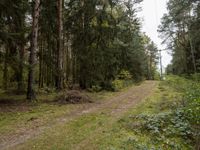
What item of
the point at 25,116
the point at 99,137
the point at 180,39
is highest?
the point at 180,39

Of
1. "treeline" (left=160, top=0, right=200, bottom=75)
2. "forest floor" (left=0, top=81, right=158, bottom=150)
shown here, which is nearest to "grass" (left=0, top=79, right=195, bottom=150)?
"forest floor" (left=0, top=81, right=158, bottom=150)

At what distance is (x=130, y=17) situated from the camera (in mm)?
34438

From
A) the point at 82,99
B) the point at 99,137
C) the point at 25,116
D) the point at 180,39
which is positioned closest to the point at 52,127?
the point at 99,137

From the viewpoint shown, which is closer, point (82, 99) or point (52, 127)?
point (52, 127)

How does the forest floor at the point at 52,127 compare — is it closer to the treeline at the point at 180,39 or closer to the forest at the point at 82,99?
the forest at the point at 82,99

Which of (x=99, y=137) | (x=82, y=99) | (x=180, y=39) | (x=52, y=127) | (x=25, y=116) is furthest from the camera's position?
(x=180, y=39)

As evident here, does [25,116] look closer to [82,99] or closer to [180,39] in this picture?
[82,99]

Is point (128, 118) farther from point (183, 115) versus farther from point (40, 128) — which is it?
point (40, 128)

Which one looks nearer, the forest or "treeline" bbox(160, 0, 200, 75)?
the forest

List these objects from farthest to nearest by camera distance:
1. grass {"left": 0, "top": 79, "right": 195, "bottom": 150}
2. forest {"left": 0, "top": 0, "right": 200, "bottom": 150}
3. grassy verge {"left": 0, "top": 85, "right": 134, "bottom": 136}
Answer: grassy verge {"left": 0, "top": 85, "right": 134, "bottom": 136} → forest {"left": 0, "top": 0, "right": 200, "bottom": 150} → grass {"left": 0, "top": 79, "right": 195, "bottom": 150}

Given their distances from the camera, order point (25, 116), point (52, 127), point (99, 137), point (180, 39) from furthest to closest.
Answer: point (180, 39), point (25, 116), point (52, 127), point (99, 137)

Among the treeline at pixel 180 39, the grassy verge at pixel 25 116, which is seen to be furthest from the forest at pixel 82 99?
the treeline at pixel 180 39

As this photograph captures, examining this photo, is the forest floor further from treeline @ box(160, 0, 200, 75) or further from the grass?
treeline @ box(160, 0, 200, 75)

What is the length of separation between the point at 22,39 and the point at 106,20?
8326mm
